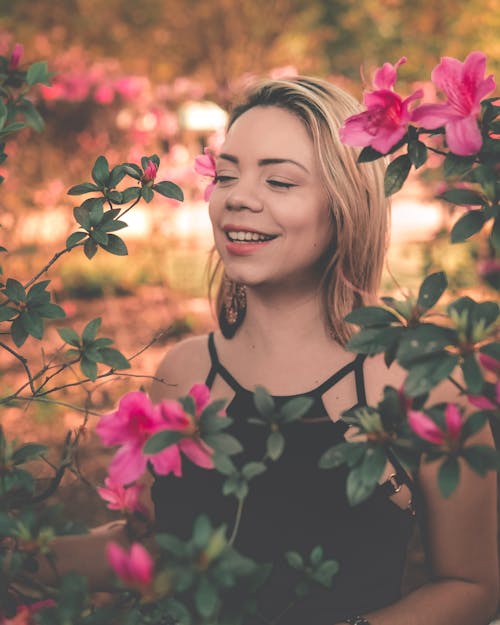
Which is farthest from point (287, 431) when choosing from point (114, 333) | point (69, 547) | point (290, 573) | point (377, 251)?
point (114, 333)

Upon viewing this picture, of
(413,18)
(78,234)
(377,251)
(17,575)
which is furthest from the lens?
(413,18)

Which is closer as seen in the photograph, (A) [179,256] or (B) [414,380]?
(B) [414,380]

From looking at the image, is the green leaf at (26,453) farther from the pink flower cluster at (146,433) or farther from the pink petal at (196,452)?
the pink petal at (196,452)

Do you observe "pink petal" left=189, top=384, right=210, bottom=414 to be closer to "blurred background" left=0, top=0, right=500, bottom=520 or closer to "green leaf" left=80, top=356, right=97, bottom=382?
"green leaf" left=80, top=356, right=97, bottom=382

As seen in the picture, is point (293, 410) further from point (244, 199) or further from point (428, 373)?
point (244, 199)

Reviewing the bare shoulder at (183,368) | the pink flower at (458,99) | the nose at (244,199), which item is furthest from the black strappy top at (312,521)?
the pink flower at (458,99)

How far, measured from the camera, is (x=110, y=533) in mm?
1745

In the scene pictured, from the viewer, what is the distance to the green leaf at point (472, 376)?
813 mm

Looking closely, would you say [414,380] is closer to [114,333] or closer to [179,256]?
[114,333]

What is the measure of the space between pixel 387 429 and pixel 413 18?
228 inches

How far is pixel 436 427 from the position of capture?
2.66 ft

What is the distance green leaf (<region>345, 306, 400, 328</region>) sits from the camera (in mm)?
960

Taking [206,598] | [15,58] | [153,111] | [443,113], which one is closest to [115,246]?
[15,58]

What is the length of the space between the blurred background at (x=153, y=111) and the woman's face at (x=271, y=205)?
210 centimetres
